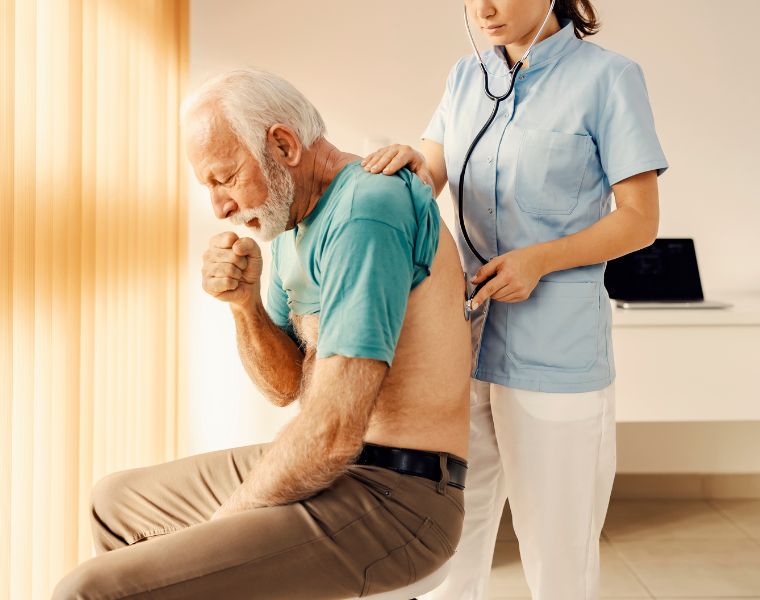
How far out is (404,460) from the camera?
1.17 m

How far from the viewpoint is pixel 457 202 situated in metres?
1.49

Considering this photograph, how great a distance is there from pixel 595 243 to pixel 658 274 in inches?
57.9

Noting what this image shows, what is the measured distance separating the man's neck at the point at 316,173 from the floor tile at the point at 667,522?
74.3 inches

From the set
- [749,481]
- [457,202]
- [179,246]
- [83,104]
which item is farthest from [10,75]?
[749,481]

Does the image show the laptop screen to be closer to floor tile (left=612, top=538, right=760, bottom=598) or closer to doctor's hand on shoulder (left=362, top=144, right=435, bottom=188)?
floor tile (left=612, top=538, right=760, bottom=598)

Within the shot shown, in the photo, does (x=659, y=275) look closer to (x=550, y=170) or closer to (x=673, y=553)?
(x=673, y=553)

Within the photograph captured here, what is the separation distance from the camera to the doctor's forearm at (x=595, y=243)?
1.33 metres

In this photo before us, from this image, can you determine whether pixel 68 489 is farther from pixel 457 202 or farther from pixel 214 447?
pixel 214 447

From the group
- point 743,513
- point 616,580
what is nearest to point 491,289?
point 616,580

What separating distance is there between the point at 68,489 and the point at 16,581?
0.25m

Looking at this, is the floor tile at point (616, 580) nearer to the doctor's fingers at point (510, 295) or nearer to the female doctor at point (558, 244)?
the female doctor at point (558, 244)

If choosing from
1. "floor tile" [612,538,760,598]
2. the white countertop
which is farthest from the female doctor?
"floor tile" [612,538,760,598]

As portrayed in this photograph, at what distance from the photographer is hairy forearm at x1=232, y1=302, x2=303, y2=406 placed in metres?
1.43

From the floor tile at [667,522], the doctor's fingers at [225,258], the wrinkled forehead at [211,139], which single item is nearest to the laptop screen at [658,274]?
the floor tile at [667,522]
